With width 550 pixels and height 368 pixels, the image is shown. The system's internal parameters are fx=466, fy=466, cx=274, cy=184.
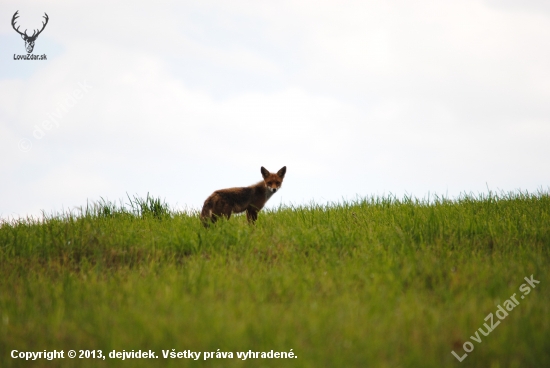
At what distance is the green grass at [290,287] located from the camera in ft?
15.5

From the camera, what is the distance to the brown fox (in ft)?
32.3

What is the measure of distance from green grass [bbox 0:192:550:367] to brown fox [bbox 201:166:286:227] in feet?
1.47

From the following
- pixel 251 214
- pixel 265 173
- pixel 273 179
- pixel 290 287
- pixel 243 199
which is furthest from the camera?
pixel 265 173

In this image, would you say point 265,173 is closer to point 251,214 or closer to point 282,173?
point 282,173

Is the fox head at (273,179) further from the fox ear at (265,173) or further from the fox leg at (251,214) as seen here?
the fox leg at (251,214)

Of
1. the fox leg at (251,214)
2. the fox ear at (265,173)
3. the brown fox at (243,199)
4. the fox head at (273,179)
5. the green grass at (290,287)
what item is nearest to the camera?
the green grass at (290,287)

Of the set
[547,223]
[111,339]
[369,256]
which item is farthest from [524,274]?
[111,339]

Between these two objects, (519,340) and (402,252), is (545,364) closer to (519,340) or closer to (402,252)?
(519,340)

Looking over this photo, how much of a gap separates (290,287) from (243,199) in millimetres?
4248

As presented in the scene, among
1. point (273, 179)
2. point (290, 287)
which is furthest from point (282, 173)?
point (290, 287)

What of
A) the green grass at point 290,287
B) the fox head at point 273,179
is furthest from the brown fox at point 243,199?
the green grass at point 290,287

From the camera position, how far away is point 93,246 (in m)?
8.43

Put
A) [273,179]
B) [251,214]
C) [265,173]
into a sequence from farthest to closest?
[265,173], [273,179], [251,214]

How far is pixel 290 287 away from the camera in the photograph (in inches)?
251
